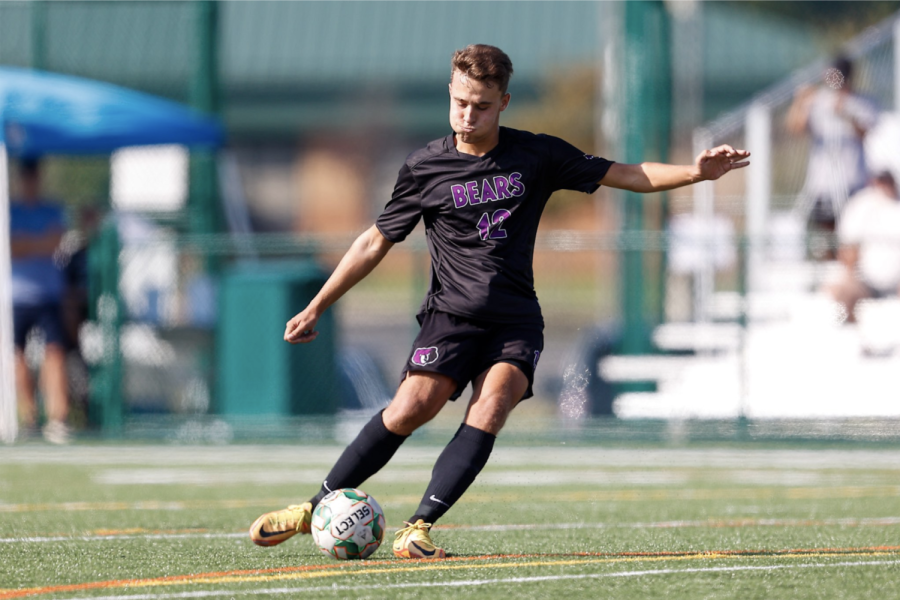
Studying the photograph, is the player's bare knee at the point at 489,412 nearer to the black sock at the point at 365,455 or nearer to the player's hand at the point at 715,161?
the black sock at the point at 365,455

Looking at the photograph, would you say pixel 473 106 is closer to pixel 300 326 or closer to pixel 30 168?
pixel 300 326

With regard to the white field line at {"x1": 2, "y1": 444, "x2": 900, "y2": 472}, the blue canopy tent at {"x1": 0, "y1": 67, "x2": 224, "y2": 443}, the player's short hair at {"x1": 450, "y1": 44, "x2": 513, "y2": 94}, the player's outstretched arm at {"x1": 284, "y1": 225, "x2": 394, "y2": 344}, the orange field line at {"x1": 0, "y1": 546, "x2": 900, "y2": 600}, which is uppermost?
the blue canopy tent at {"x1": 0, "y1": 67, "x2": 224, "y2": 443}

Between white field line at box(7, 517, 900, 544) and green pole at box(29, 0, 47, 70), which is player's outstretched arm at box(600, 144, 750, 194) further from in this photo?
green pole at box(29, 0, 47, 70)

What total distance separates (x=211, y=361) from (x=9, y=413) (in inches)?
78.6

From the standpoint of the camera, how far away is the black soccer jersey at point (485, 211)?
540 centimetres

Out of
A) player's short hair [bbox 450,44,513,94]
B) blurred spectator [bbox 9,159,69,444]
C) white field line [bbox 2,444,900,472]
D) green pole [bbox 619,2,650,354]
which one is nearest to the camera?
player's short hair [bbox 450,44,513,94]

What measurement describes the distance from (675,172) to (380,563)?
183cm

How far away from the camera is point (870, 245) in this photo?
12883 mm

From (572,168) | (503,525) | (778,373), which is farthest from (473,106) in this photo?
(778,373)

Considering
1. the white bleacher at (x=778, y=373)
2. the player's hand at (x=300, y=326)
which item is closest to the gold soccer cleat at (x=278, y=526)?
the player's hand at (x=300, y=326)

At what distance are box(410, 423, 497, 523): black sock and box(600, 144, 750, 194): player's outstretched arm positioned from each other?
111 centimetres

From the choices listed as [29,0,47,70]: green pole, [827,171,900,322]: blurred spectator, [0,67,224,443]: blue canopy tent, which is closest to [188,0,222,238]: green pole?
[0,67,224,443]: blue canopy tent

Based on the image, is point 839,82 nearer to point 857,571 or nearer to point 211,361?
point 211,361

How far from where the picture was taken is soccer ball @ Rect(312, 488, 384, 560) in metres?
5.22
